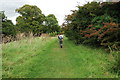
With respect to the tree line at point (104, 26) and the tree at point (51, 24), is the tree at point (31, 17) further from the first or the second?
the tree line at point (104, 26)

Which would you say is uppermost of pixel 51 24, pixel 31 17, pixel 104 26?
pixel 31 17

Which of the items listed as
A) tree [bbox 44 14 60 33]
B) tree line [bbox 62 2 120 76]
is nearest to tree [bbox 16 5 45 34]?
tree [bbox 44 14 60 33]

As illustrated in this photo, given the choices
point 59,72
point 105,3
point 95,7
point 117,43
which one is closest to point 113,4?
point 105,3

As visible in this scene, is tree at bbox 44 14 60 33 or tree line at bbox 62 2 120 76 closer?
tree line at bbox 62 2 120 76

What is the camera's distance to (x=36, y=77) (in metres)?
4.87

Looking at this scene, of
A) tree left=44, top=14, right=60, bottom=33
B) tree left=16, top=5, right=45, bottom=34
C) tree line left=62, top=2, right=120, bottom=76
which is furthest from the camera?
tree left=44, top=14, right=60, bottom=33

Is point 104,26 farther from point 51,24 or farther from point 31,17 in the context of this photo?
point 51,24

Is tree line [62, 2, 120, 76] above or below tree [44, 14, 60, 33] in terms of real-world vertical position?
below

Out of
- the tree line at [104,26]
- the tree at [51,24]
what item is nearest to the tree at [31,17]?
the tree at [51,24]

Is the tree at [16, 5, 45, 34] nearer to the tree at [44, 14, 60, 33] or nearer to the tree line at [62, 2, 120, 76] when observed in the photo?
the tree at [44, 14, 60, 33]

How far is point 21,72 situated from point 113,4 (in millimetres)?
8344

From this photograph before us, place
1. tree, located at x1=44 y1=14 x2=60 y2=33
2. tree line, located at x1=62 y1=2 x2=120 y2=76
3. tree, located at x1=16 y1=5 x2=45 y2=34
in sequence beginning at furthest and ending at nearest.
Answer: tree, located at x1=44 y1=14 x2=60 y2=33 < tree, located at x1=16 y1=5 x2=45 y2=34 < tree line, located at x1=62 y1=2 x2=120 y2=76

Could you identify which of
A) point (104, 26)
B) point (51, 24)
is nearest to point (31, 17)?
point (51, 24)

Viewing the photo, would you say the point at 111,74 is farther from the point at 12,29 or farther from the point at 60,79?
the point at 12,29
